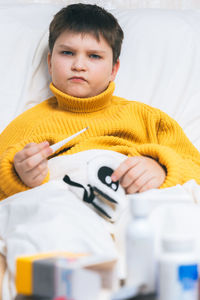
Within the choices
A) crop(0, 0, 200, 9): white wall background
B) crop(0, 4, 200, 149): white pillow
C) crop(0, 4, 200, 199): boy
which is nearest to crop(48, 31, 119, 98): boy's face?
crop(0, 4, 200, 199): boy

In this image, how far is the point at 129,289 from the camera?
2.12 ft

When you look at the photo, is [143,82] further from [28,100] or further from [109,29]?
[28,100]

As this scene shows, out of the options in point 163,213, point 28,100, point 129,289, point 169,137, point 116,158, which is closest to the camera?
point 129,289

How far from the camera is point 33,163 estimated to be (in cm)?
110

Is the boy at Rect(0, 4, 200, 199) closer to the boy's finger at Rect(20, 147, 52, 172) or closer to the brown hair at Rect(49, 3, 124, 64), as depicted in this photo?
the brown hair at Rect(49, 3, 124, 64)

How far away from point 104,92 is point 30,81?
0.96 ft

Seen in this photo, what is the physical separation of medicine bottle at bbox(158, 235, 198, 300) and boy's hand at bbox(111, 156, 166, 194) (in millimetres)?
486

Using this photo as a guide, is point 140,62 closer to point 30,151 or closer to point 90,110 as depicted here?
point 90,110

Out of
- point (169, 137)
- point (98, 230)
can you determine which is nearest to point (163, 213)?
point (98, 230)

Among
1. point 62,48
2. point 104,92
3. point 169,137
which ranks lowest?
point 169,137

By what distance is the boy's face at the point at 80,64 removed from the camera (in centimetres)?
142

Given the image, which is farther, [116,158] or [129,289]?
[116,158]

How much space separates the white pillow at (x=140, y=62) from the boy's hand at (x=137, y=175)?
40 centimetres

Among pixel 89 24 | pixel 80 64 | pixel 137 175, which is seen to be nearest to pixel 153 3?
pixel 89 24
